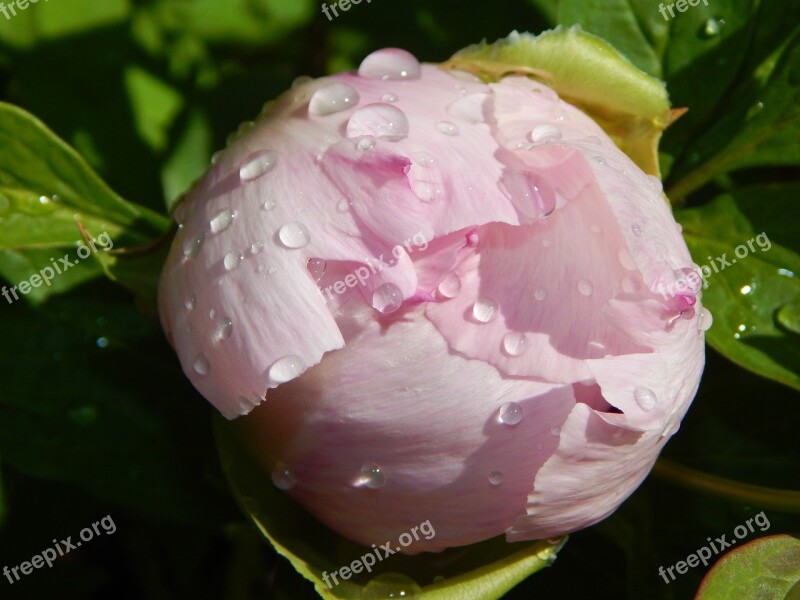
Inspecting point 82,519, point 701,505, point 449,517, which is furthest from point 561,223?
point 82,519

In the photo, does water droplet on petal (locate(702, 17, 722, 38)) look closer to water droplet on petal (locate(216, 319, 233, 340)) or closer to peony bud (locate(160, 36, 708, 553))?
peony bud (locate(160, 36, 708, 553))

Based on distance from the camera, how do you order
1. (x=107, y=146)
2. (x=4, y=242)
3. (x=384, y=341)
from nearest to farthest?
(x=384, y=341)
(x=4, y=242)
(x=107, y=146)

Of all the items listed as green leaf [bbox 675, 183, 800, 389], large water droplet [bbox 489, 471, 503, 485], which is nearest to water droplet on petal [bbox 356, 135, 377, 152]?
large water droplet [bbox 489, 471, 503, 485]

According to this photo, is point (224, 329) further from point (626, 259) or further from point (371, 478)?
point (626, 259)

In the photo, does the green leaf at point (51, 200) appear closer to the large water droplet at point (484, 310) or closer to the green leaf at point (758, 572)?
the large water droplet at point (484, 310)

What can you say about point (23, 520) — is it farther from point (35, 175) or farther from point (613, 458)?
point (613, 458)

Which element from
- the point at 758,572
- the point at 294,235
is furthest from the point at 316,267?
the point at 758,572
